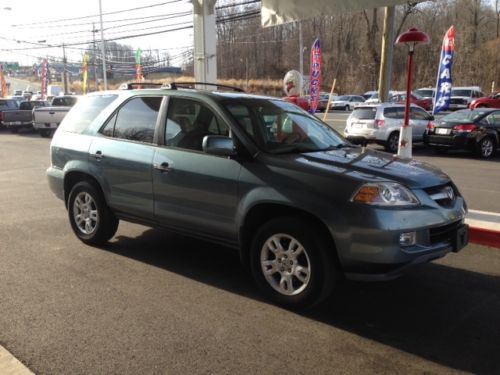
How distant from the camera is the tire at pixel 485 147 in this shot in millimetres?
14656

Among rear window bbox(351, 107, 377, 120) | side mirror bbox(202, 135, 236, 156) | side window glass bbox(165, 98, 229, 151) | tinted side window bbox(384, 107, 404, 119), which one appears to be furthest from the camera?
rear window bbox(351, 107, 377, 120)

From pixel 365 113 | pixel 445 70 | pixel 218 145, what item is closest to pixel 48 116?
pixel 365 113

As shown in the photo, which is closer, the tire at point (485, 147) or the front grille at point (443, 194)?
the front grille at point (443, 194)

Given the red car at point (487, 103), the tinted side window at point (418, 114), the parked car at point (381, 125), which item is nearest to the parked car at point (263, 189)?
the parked car at point (381, 125)

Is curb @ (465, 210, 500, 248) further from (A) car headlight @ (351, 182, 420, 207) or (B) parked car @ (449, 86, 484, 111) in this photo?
(B) parked car @ (449, 86, 484, 111)

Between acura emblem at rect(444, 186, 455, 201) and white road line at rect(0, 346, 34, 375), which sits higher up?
acura emblem at rect(444, 186, 455, 201)

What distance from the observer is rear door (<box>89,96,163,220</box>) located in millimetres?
5148

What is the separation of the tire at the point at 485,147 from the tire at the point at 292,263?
12.4m

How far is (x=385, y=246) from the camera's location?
3709mm

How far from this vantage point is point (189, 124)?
16.3 feet

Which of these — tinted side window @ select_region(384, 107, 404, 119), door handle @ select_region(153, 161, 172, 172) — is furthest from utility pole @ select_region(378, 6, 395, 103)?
door handle @ select_region(153, 161, 172, 172)

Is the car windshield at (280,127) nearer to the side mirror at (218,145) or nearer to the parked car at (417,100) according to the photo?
the side mirror at (218,145)

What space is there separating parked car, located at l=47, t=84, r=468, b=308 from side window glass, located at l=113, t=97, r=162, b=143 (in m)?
0.02

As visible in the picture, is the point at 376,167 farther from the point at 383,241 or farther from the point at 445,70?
the point at 445,70
